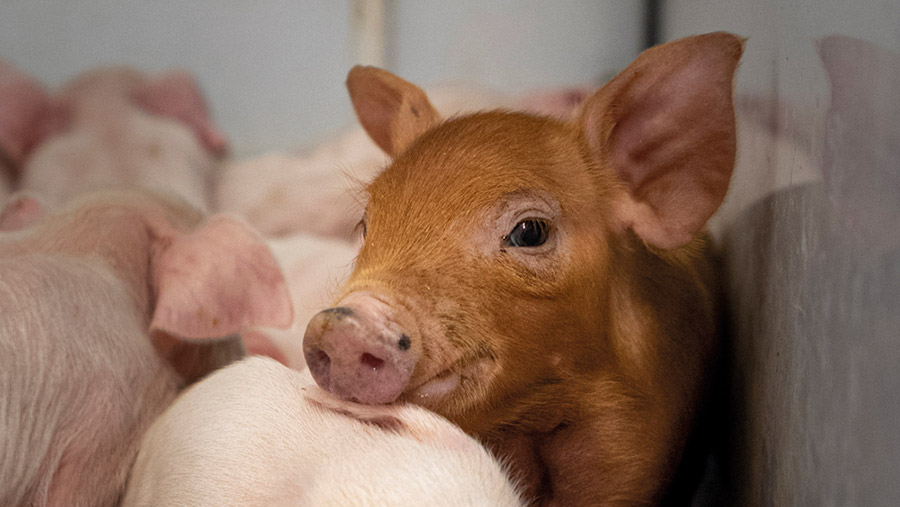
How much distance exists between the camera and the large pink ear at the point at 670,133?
115 cm

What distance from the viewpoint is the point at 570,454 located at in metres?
1.15

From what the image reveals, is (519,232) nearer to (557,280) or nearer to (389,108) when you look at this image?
(557,280)

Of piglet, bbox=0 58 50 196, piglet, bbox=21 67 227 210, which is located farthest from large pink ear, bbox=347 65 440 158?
piglet, bbox=0 58 50 196

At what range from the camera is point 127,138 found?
259 centimetres

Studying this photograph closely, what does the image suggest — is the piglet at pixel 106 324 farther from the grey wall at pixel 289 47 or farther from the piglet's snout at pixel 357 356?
the grey wall at pixel 289 47

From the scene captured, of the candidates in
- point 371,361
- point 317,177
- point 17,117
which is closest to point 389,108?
point 371,361

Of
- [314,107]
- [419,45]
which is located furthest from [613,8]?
[314,107]

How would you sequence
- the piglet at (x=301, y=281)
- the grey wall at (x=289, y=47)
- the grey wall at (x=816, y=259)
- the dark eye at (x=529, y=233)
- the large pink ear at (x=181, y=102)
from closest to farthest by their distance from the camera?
the grey wall at (x=816, y=259), the dark eye at (x=529, y=233), the piglet at (x=301, y=281), the grey wall at (x=289, y=47), the large pink ear at (x=181, y=102)

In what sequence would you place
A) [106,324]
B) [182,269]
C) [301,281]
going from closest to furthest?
[106,324]
[182,269]
[301,281]

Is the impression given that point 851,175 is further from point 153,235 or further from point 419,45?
point 419,45

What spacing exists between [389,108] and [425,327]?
2.10 feet

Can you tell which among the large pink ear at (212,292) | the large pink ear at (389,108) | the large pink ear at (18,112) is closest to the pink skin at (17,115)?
the large pink ear at (18,112)

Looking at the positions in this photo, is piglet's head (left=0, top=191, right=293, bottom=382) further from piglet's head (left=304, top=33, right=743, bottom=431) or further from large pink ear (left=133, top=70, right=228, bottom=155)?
large pink ear (left=133, top=70, right=228, bottom=155)

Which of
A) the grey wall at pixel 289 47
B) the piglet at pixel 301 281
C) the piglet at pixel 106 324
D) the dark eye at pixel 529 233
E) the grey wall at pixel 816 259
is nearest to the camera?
the grey wall at pixel 816 259
